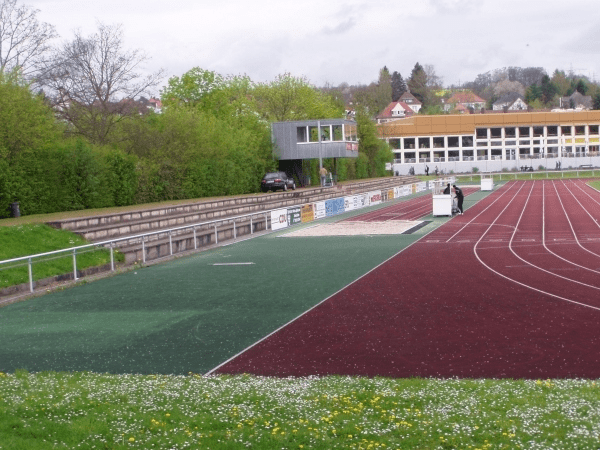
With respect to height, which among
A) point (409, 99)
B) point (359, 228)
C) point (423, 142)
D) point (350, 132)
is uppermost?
point (409, 99)

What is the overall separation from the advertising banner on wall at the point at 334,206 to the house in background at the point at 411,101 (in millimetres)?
136279

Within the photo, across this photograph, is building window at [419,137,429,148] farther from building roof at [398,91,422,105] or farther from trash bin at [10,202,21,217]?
trash bin at [10,202,21,217]

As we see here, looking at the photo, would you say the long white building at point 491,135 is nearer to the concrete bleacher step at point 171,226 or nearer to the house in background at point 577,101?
the house in background at point 577,101

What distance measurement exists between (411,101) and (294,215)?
5844 inches

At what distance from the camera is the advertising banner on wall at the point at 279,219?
34562mm

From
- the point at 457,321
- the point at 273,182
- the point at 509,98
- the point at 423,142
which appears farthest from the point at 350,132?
the point at 509,98

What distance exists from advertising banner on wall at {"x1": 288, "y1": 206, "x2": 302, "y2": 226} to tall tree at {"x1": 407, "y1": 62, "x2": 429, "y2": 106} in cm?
15727

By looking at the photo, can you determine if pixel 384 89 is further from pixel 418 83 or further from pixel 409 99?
pixel 418 83

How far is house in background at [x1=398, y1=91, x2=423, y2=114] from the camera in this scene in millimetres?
178200

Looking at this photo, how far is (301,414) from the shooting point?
7305 millimetres

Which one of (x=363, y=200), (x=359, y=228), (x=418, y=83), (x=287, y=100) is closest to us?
(x=359, y=228)

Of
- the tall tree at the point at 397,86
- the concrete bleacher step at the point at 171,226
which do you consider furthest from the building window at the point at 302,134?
the tall tree at the point at 397,86

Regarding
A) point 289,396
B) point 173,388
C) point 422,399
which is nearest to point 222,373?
point 173,388

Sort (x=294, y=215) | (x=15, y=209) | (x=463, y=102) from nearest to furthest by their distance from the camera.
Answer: (x=15, y=209) → (x=294, y=215) → (x=463, y=102)
